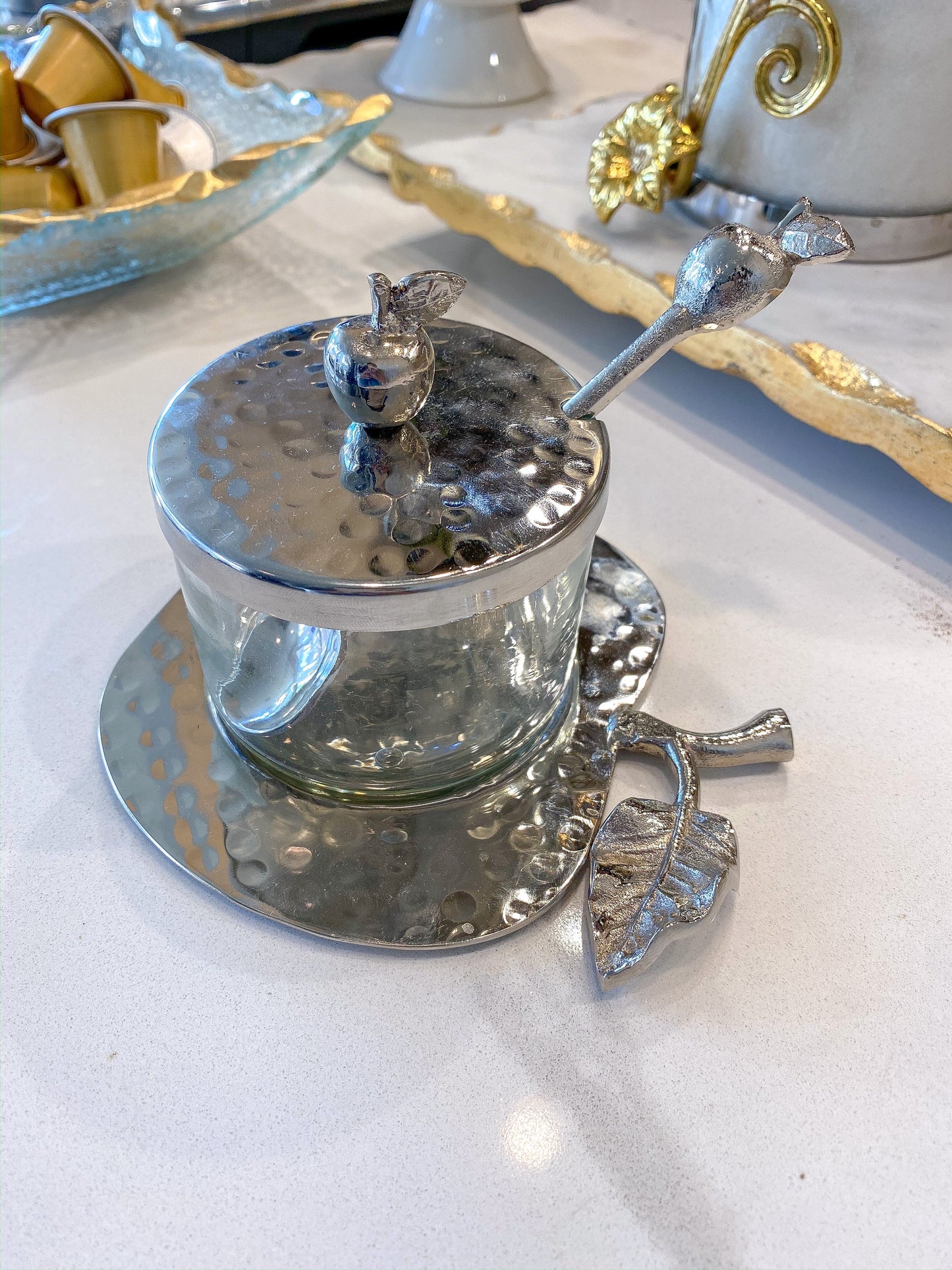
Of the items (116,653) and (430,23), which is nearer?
(116,653)

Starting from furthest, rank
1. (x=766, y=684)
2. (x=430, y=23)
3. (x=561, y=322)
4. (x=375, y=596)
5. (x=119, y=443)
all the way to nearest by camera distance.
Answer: (x=430, y=23) < (x=561, y=322) < (x=119, y=443) < (x=766, y=684) < (x=375, y=596)

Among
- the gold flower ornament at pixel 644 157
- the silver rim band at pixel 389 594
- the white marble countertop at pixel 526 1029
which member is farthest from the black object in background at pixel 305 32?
the silver rim band at pixel 389 594

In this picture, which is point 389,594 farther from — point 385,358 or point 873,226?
point 873,226

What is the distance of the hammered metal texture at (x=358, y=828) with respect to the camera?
0.96ft

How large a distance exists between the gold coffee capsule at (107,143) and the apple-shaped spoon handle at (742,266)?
0.39 metres

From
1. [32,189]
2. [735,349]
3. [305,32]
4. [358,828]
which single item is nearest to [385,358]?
[358,828]

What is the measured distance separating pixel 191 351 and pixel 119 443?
0.09m

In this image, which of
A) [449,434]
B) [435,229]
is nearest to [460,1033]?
[449,434]

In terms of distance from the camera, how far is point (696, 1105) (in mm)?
262

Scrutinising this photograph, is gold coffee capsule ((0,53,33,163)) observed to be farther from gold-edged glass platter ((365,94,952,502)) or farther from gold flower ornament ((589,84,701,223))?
gold flower ornament ((589,84,701,223))

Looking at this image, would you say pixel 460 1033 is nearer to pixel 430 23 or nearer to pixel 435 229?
pixel 435 229

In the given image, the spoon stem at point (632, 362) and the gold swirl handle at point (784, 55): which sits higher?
the gold swirl handle at point (784, 55)

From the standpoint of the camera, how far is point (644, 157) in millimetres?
518

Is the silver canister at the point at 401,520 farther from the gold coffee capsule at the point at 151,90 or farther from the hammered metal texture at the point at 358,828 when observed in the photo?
the gold coffee capsule at the point at 151,90
